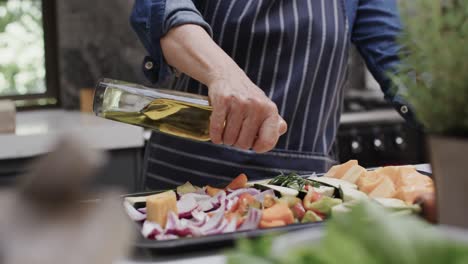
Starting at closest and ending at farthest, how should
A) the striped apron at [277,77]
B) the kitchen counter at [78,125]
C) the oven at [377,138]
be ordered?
the striped apron at [277,77]
the kitchen counter at [78,125]
the oven at [377,138]

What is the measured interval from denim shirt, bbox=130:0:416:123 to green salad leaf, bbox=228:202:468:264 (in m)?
0.81

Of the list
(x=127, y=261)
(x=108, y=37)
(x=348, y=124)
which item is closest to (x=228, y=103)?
(x=127, y=261)

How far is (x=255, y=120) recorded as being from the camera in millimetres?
1116

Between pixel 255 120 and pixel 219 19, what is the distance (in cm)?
46

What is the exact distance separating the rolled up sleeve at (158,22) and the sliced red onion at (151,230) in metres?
0.47

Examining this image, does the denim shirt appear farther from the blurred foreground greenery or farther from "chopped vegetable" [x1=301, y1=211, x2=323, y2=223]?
the blurred foreground greenery

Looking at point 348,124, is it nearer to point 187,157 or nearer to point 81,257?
point 187,157

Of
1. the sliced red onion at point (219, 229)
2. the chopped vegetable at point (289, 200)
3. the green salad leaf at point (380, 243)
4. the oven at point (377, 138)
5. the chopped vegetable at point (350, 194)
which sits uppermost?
the green salad leaf at point (380, 243)

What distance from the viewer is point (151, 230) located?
87cm

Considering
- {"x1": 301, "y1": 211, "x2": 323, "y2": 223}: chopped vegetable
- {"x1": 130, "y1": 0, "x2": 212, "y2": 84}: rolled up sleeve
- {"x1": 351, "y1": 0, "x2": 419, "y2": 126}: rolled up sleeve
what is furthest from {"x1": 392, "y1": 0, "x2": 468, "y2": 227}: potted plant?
{"x1": 351, "y1": 0, "x2": 419, "y2": 126}: rolled up sleeve

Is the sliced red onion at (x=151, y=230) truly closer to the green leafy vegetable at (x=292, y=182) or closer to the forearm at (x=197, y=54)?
the green leafy vegetable at (x=292, y=182)

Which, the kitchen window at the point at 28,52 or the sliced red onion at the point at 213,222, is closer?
the sliced red onion at the point at 213,222

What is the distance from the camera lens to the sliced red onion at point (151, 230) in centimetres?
87

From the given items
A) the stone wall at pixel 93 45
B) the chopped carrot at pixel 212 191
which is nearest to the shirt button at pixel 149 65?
the chopped carrot at pixel 212 191
